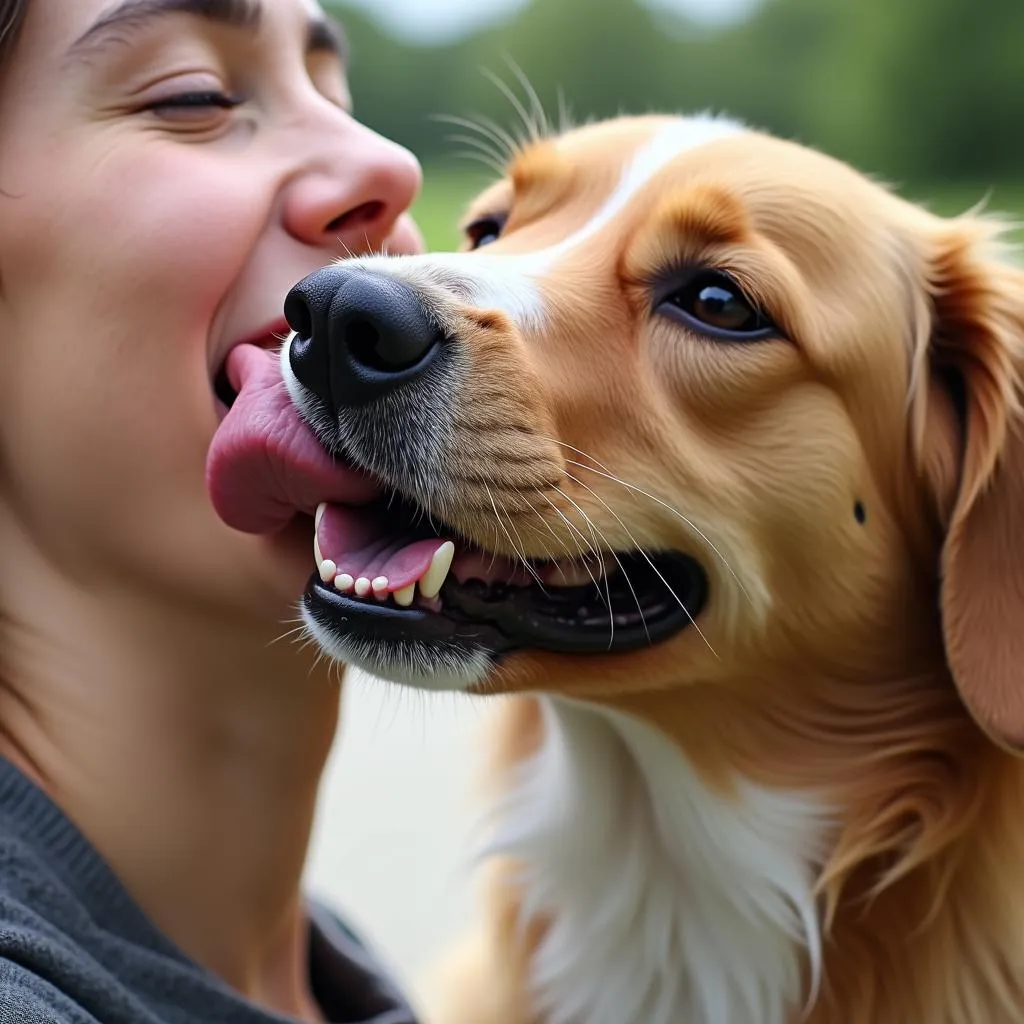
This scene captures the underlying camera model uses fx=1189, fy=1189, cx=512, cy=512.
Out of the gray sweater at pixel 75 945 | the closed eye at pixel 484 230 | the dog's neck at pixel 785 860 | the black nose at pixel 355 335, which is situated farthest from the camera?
the closed eye at pixel 484 230

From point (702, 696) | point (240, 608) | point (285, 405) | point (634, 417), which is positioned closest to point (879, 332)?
point (634, 417)

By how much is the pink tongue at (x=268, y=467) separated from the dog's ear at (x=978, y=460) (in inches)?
35.5

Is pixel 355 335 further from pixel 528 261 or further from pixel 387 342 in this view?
pixel 528 261

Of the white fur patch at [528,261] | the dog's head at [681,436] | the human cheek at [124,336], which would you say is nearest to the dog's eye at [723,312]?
the dog's head at [681,436]

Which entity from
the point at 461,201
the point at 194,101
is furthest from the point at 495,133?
the point at 194,101

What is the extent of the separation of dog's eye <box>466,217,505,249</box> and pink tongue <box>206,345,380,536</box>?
726 mm

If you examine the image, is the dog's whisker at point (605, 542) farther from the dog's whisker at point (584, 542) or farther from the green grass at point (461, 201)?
the green grass at point (461, 201)

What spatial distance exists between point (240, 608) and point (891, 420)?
104 cm

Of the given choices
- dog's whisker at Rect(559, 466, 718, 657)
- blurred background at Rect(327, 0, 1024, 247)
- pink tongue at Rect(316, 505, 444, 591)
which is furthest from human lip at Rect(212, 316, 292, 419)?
blurred background at Rect(327, 0, 1024, 247)

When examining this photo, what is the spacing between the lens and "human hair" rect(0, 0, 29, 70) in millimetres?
1597

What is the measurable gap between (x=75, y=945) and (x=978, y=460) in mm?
1462

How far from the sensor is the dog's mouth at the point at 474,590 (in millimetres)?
1575

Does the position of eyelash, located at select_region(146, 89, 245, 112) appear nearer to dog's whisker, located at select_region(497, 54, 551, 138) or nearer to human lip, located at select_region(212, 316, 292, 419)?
human lip, located at select_region(212, 316, 292, 419)

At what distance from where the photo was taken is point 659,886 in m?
1.97
